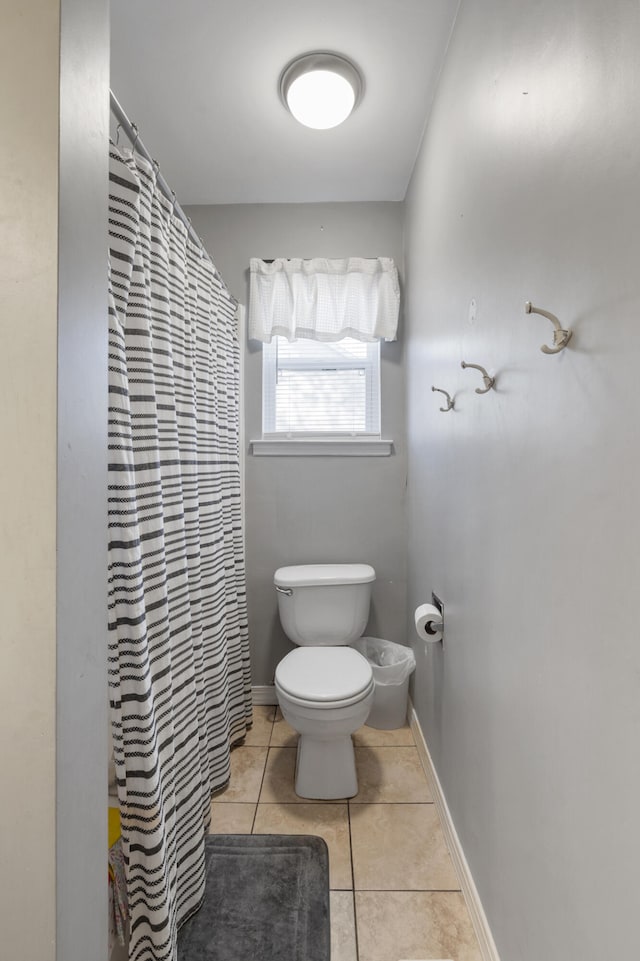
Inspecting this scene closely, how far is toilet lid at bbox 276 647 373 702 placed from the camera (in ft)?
5.36

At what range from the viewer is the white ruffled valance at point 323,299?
236cm

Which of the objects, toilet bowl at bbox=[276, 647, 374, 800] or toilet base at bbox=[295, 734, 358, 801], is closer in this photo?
toilet bowl at bbox=[276, 647, 374, 800]

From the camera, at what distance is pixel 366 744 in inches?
81.0

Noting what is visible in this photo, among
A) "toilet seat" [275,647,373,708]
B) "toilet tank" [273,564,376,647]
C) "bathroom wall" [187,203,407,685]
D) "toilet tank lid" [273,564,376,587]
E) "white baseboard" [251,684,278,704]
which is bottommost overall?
"white baseboard" [251,684,278,704]

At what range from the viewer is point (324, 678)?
1723mm

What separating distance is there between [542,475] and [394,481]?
1544 mm

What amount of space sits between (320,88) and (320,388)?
1.21m

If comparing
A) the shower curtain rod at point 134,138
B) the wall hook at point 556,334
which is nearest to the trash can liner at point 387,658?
the wall hook at point 556,334

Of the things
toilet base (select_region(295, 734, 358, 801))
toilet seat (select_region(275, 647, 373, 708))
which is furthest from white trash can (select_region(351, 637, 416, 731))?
toilet base (select_region(295, 734, 358, 801))

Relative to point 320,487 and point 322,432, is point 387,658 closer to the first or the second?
point 320,487

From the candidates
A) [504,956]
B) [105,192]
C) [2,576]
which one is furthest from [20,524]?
[504,956]

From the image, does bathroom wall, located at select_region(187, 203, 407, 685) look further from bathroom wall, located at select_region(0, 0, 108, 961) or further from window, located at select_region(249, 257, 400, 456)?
bathroom wall, located at select_region(0, 0, 108, 961)

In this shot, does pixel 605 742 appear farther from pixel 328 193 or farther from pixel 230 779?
pixel 328 193

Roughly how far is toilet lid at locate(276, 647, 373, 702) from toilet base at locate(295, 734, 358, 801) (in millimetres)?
210
